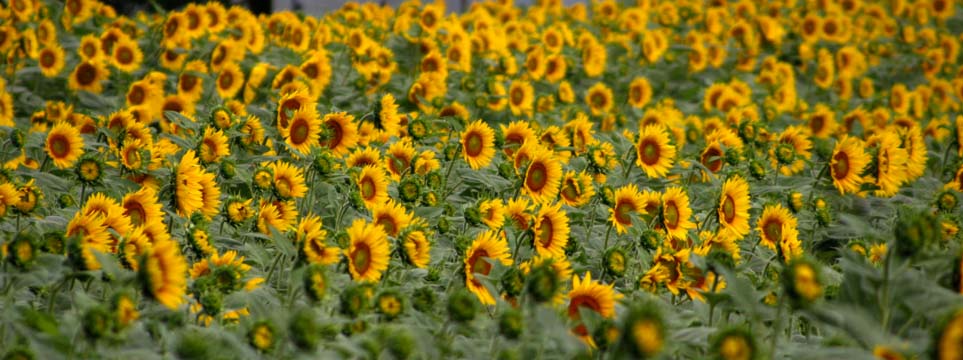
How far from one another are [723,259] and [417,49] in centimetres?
356

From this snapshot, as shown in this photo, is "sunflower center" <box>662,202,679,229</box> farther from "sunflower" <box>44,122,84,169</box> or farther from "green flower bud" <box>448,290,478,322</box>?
"sunflower" <box>44,122,84,169</box>

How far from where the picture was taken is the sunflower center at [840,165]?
3.38m

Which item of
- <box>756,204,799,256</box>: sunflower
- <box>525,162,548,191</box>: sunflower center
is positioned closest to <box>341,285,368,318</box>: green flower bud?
<box>525,162,548,191</box>: sunflower center

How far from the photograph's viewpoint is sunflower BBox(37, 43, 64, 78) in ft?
15.2

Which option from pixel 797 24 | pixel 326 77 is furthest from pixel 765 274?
pixel 797 24

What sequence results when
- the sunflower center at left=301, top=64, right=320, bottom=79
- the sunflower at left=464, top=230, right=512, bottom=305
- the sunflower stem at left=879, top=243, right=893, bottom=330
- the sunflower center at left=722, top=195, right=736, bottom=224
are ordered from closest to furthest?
the sunflower stem at left=879, top=243, right=893, bottom=330
the sunflower at left=464, top=230, right=512, bottom=305
the sunflower center at left=722, top=195, right=736, bottom=224
the sunflower center at left=301, top=64, right=320, bottom=79

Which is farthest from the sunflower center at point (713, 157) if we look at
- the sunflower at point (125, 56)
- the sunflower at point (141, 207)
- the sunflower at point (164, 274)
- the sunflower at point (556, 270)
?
the sunflower at point (125, 56)

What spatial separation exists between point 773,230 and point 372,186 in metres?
1.34

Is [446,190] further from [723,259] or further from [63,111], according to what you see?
[63,111]

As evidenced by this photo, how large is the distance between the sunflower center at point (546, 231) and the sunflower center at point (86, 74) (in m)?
2.95

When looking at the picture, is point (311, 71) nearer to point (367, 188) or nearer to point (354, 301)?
point (367, 188)

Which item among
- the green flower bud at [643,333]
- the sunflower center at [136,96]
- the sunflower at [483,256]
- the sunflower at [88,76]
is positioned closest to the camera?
the green flower bud at [643,333]

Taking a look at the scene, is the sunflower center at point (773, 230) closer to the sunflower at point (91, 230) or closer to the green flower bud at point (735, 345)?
the green flower bud at point (735, 345)

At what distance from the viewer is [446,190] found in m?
3.45
